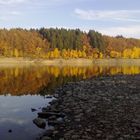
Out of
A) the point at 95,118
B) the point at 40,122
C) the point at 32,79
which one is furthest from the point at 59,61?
the point at 40,122

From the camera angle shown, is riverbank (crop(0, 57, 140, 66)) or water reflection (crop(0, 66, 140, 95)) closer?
water reflection (crop(0, 66, 140, 95))

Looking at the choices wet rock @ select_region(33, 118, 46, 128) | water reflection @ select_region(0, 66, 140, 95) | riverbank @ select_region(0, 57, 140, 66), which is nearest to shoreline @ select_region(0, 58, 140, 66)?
riverbank @ select_region(0, 57, 140, 66)

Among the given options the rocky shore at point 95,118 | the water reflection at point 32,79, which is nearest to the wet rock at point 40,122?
the rocky shore at point 95,118

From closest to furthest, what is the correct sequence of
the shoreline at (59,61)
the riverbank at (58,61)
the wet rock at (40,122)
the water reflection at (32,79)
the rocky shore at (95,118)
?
the rocky shore at (95,118)
the wet rock at (40,122)
the water reflection at (32,79)
the riverbank at (58,61)
the shoreline at (59,61)

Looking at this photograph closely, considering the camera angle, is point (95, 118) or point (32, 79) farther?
point (32, 79)

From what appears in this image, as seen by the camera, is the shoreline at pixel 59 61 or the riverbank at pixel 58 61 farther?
the shoreline at pixel 59 61

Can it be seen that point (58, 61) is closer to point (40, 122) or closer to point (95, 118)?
point (95, 118)

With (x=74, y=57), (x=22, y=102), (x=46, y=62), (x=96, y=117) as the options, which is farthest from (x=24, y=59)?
(x=96, y=117)

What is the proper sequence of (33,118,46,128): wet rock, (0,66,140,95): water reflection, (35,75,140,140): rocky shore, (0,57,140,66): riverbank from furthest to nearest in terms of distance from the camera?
(0,57,140,66): riverbank < (0,66,140,95): water reflection < (33,118,46,128): wet rock < (35,75,140,140): rocky shore

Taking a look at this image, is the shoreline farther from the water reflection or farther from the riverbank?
the water reflection

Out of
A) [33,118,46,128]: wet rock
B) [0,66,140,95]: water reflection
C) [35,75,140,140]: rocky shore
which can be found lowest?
[0,66,140,95]: water reflection

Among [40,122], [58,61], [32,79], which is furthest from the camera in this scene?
[58,61]

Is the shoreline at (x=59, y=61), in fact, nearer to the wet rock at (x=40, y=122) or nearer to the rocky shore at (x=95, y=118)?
the rocky shore at (x=95, y=118)

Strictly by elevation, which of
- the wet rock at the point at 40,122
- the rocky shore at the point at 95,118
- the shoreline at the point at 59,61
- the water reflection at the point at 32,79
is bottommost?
the shoreline at the point at 59,61
